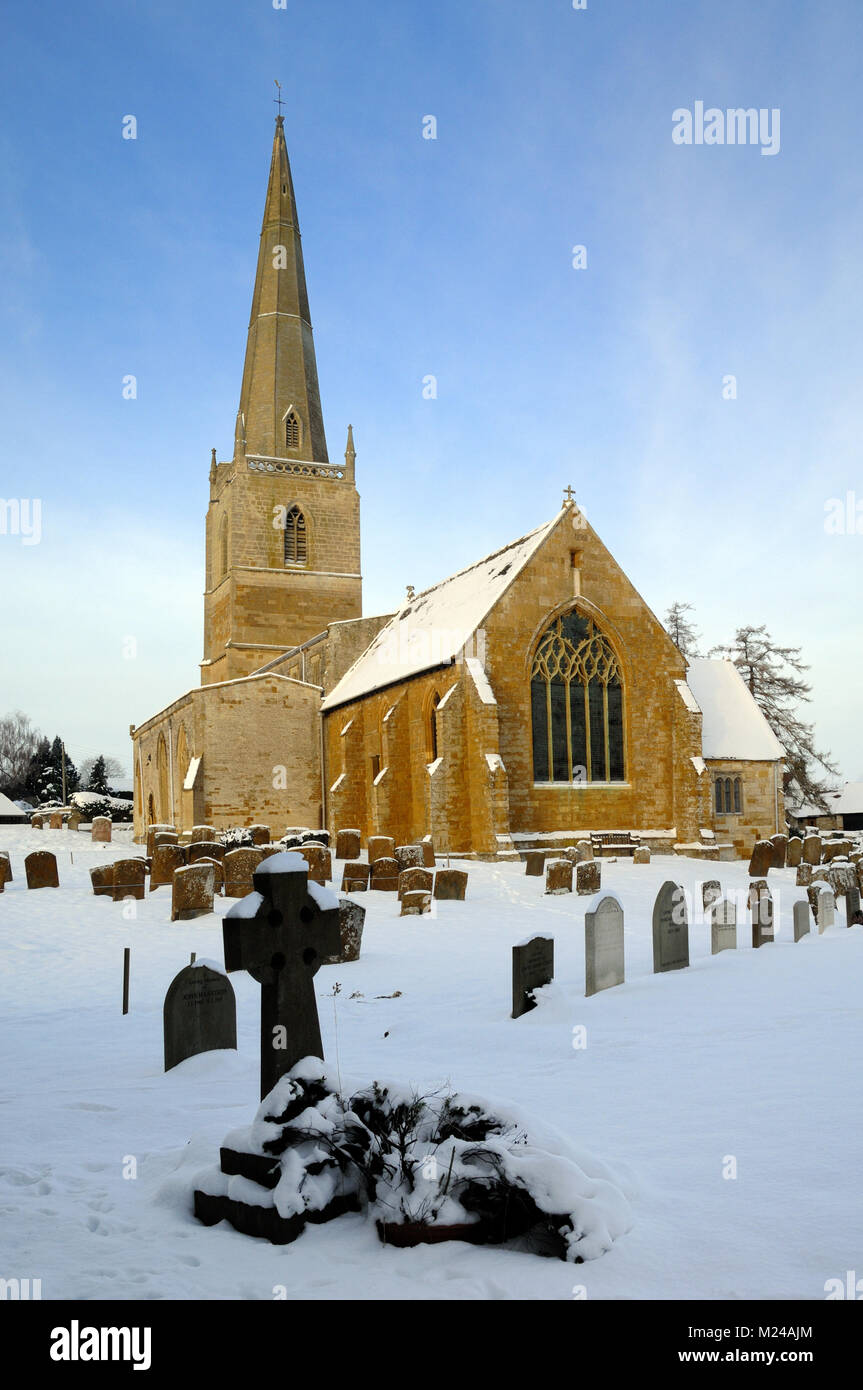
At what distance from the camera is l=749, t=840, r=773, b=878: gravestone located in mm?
22328

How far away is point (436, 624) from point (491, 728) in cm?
670

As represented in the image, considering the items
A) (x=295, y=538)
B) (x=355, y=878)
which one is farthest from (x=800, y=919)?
(x=295, y=538)

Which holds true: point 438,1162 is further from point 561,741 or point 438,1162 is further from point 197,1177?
point 561,741

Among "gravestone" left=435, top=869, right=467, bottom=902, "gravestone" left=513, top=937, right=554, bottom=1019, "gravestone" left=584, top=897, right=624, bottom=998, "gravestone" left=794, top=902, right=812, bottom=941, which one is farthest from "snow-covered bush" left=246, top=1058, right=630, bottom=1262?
"gravestone" left=435, top=869, right=467, bottom=902

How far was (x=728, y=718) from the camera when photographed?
3198 cm

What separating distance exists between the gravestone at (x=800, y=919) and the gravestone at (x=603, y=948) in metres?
3.68

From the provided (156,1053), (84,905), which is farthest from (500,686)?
(156,1053)

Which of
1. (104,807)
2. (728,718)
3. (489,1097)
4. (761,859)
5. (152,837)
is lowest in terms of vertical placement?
(761,859)

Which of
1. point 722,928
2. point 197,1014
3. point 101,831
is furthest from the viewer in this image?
point 101,831

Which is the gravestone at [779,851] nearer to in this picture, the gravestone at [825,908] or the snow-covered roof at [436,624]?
the snow-covered roof at [436,624]

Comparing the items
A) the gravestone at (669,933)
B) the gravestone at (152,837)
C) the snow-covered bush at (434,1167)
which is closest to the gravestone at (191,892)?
the gravestone at (152,837)

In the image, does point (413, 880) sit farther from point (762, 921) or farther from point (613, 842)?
point (613, 842)

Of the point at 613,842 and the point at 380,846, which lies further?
the point at 613,842
